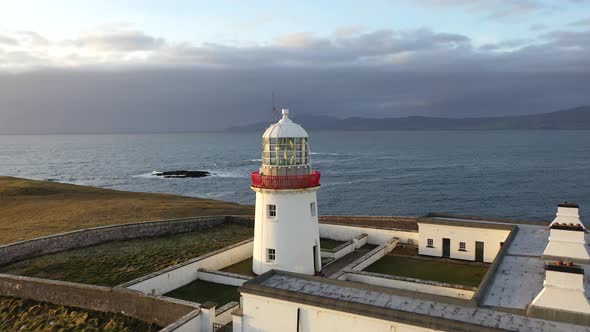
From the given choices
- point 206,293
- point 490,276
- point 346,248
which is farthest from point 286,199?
point 490,276

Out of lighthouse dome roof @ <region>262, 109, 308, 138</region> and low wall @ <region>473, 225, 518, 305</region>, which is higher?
lighthouse dome roof @ <region>262, 109, 308, 138</region>

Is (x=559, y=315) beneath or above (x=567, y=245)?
beneath

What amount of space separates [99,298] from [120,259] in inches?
282

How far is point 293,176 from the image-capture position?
19.4 m

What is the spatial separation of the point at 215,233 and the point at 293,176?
49.5 feet

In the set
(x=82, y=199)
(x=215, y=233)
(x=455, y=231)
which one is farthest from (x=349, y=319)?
(x=82, y=199)

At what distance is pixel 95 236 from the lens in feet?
95.5

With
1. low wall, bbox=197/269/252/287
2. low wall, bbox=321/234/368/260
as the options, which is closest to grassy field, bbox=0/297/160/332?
low wall, bbox=197/269/252/287

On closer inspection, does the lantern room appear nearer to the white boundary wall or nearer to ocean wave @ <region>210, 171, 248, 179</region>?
the white boundary wall

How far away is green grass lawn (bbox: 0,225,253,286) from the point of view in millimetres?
23188

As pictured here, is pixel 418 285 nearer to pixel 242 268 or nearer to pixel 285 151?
pixel 285 151

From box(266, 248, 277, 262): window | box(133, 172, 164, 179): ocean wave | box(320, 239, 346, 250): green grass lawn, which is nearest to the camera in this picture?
box(266, 248, 277, 262): window

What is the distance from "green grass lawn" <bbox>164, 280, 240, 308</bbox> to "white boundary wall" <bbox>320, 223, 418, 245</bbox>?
10.3 meters

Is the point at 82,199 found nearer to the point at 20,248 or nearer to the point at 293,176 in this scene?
the point at 20,248
